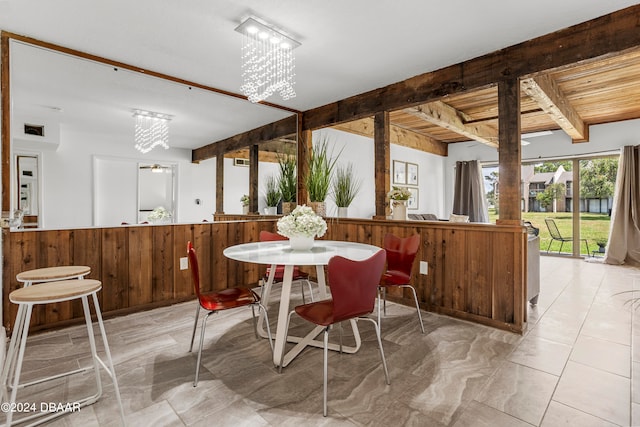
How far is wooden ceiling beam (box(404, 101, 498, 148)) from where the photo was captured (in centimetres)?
425

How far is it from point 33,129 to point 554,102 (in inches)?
206

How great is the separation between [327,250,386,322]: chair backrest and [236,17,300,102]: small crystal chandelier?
1732 millimetres

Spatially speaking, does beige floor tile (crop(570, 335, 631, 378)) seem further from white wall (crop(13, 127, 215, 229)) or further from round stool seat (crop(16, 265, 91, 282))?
white wall (crop(13, 127, 215, 229))

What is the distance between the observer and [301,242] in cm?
230

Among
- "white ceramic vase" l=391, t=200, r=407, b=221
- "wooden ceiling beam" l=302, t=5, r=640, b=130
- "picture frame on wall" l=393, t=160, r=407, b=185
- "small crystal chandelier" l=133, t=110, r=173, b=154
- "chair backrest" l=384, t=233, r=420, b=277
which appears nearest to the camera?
"wooden ceiling beam" l=302, t=5, r=640, b=130

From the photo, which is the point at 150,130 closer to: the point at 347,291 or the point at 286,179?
the point at 286,179

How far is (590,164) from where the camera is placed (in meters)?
5.90

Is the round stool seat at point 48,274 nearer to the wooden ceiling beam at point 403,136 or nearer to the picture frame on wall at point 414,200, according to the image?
the wooden ceiling beam at point 403,136

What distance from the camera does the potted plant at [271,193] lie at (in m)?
4.27

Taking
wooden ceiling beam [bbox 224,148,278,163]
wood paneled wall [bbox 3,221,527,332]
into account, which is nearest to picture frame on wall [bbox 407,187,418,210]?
wood paneled wall [bbox 3,221,527,332]

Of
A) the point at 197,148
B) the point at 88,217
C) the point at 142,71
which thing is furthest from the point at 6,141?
the point at 197,148

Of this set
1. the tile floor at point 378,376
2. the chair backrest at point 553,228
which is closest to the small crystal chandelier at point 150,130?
the tile floor at point 378,376

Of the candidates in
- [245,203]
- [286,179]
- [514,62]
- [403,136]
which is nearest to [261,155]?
[286,179]

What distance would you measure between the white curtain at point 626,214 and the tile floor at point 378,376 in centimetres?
341
